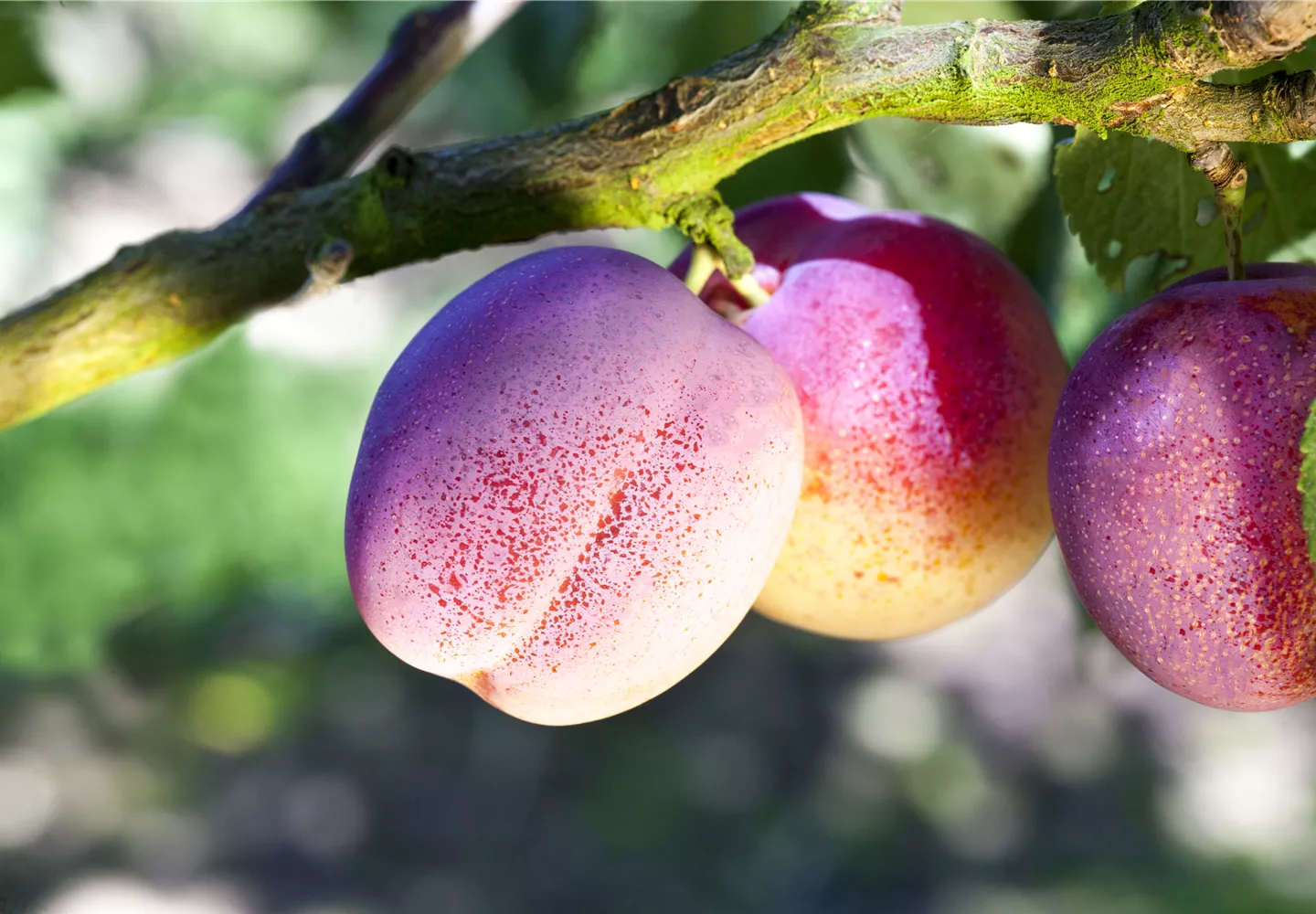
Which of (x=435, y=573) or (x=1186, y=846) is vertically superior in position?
(x=435, y=573)

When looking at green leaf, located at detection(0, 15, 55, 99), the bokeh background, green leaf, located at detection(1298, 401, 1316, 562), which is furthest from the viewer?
the bokeh background

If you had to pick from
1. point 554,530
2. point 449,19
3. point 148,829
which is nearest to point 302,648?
point 148,829

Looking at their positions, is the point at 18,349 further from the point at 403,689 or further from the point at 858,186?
the point at 403,689

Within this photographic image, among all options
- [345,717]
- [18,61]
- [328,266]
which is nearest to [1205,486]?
[328,266]

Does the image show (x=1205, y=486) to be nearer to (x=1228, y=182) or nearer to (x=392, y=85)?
(x=1228, y=182)

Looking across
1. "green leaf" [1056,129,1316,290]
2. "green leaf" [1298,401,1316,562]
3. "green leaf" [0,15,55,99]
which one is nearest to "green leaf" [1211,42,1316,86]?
"green leaf" [1056,129,1316,290]

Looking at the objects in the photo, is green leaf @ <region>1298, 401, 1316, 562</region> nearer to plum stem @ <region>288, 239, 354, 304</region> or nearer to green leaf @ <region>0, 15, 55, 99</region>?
plum stem @ <region>288, 239, 354, 304</region>
